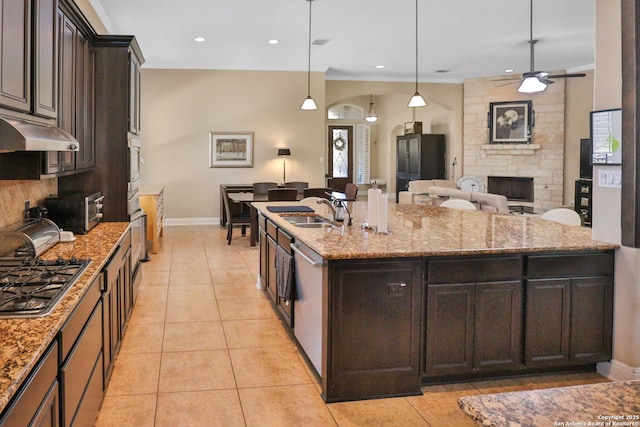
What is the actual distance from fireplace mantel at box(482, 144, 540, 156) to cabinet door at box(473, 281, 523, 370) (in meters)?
8.83

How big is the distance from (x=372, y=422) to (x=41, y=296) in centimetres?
164

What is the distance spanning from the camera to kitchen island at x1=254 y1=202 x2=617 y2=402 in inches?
114

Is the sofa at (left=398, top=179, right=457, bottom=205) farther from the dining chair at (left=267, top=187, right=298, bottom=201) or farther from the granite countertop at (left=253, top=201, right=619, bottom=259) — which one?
the granite countertop at (left=253, top=201, right=619, bottom=259)

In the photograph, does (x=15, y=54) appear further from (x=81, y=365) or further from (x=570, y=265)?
(x=570, y=265)

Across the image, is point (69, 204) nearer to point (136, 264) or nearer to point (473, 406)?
point (136, 264)

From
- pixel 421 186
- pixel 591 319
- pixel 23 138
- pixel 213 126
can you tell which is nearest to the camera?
pixel 23 138

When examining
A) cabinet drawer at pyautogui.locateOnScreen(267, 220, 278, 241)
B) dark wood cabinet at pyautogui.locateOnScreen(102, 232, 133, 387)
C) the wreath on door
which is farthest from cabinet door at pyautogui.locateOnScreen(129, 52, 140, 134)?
the wreath on door

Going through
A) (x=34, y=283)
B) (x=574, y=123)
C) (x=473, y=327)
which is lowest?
(x=473, y=327)

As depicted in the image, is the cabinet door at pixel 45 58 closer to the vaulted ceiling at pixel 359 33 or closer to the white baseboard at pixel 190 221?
the vaulted ceiling at pixel 359 33

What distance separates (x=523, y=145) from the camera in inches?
442

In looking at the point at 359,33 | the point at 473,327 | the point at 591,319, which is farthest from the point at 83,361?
the point at 359,33

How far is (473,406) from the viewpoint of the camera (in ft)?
3.38

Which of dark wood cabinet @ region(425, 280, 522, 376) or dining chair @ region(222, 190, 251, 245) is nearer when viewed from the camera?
dark wood cabinet @ region(425, 280, 522, 376)

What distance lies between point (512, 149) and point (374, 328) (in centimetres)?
938
